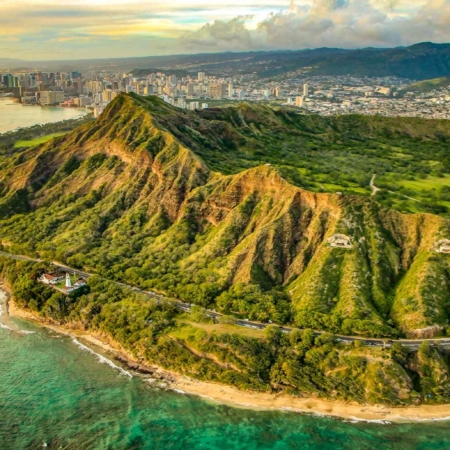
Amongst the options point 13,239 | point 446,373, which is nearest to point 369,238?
point 446,373

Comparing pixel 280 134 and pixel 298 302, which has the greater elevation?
pixel 280 134

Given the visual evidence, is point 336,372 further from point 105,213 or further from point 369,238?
point 105,213

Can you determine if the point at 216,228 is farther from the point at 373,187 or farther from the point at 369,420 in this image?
the point at 369,420

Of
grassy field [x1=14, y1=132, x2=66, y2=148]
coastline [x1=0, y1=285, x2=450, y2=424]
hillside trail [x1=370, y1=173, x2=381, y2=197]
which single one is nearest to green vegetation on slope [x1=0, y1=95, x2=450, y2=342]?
coastline [x1=0, y1=285, x2=450, y2=424]

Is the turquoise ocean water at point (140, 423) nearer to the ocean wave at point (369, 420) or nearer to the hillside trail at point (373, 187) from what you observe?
the ocean wave at point (369, 420)

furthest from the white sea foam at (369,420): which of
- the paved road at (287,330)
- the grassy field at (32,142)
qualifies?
the grassy field at (32,142)

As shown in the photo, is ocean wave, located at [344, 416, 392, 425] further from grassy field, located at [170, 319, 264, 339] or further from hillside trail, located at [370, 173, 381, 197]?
hillside trail, located at [370, 173, 381, 197]
